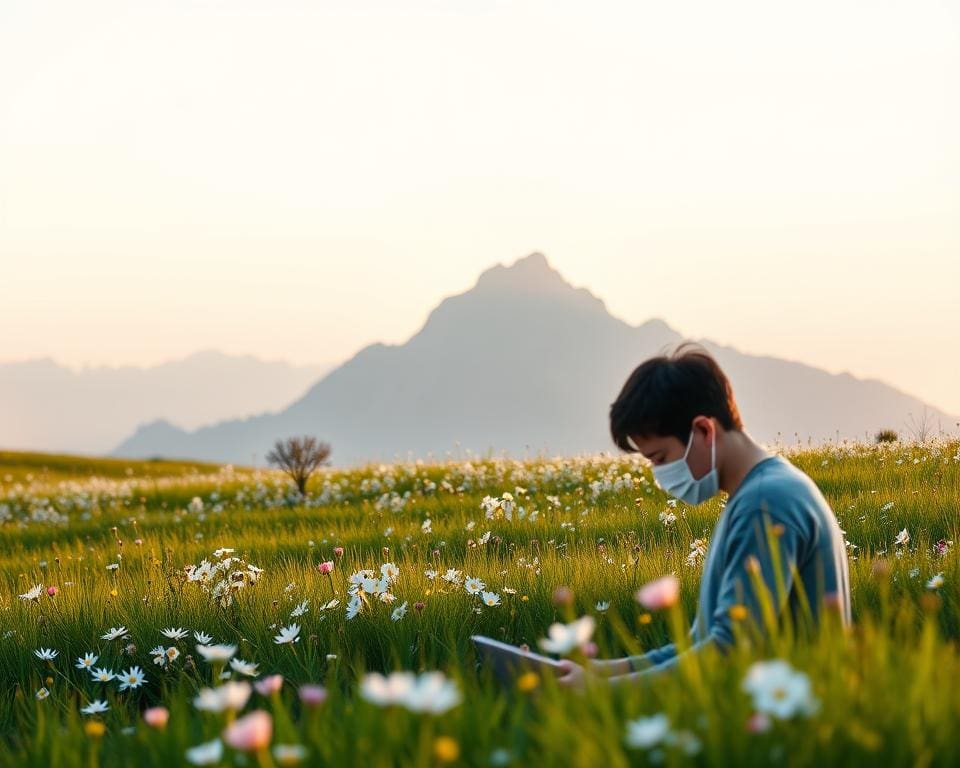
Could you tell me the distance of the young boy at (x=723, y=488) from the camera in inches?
162

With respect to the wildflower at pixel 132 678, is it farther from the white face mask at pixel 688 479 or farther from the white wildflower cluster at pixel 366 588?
the white face mask at pixel 688 479

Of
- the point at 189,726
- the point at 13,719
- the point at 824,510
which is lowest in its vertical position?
the point at 13,719

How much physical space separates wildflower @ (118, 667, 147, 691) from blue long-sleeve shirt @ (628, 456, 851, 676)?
3.34 metres

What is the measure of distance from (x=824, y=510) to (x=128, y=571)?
866 cm

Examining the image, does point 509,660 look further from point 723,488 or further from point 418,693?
point 418,693

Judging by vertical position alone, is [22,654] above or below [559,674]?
below

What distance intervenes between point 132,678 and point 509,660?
3.18 meters

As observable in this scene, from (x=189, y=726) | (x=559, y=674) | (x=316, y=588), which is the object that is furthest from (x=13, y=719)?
(x=559, y=674)

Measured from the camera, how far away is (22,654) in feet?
24.9

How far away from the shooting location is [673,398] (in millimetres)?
4418

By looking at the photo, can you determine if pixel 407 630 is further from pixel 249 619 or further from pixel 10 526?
pixel 10 526

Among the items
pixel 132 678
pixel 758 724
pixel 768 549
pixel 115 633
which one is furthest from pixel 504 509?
pixel 758 724

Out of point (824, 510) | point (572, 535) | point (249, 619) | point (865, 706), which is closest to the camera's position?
Answer: point (865, 706)

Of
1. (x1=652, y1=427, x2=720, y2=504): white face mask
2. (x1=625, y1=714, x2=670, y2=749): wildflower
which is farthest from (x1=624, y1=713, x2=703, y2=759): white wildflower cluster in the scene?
(x1=652, y1=427, x2=720, y2=504): white face mask
